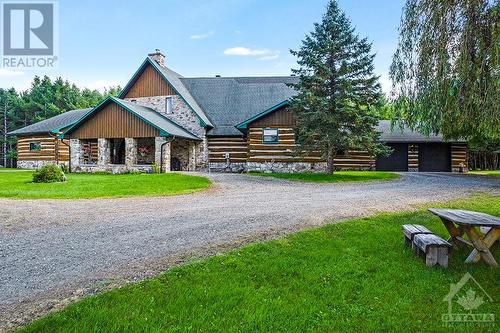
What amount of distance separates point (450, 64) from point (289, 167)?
16918mm

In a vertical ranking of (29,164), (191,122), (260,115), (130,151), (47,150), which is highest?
(260,115)

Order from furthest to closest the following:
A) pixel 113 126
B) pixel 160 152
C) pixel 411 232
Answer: pixel 113 126 → pixel 160 152 → pixel 411 232

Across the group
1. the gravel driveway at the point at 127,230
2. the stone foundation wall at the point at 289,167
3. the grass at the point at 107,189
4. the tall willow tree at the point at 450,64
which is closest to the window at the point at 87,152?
the grass at the point at 107,189

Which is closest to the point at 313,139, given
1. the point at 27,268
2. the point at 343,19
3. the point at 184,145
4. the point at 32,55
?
the point at 343,19

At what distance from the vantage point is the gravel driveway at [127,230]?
421 cm

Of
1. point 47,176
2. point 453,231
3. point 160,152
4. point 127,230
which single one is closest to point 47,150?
point 160,152

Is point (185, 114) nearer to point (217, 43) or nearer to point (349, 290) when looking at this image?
point (217, 43)

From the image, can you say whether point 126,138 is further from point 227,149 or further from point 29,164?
point 29,164

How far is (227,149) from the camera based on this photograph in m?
25.8

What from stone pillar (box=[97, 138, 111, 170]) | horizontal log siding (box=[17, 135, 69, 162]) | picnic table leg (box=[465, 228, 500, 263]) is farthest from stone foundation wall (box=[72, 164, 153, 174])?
picnic table leg (box=[465, 228, 500, 263])

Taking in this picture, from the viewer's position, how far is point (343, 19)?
19125 mm

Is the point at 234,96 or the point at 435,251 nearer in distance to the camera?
the point at 435,251

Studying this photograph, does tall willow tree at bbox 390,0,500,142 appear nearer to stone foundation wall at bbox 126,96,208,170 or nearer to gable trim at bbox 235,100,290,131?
gable trim at bbox 235,100,290,131

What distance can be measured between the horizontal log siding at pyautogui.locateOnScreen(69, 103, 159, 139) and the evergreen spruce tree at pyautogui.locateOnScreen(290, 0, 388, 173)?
9.93 m
